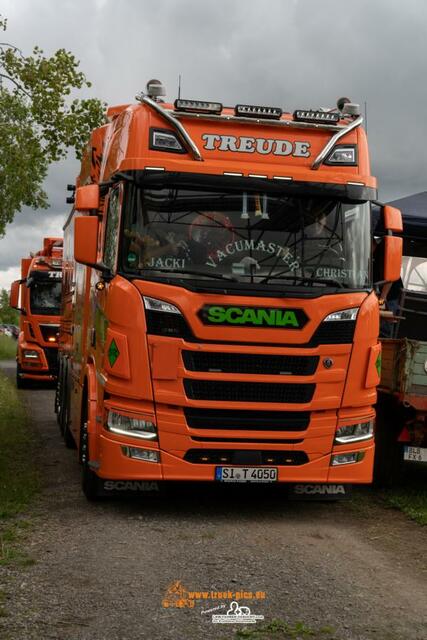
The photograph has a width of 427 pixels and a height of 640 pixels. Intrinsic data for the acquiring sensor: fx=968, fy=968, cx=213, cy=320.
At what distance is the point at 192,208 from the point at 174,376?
146cm

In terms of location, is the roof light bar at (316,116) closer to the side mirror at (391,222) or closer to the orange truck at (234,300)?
the orange truck at (234,300)

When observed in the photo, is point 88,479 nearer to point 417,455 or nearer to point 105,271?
point 105,271

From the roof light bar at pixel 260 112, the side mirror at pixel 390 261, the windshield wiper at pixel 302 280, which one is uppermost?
the roof light bar at pixel 260 112

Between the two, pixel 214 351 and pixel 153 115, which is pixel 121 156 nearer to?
pixel 153 115

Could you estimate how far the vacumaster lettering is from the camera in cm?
852

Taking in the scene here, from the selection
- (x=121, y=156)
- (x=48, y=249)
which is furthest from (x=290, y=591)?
(x=48, y=249)

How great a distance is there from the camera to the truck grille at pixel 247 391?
8133mm

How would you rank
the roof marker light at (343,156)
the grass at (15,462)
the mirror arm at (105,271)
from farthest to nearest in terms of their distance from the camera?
the grass at (15,462) < the roof marker light at (343,156) < the mirror arm at (105,271)

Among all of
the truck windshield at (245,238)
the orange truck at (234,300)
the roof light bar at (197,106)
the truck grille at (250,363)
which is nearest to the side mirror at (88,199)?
the orange truck at (234,300)

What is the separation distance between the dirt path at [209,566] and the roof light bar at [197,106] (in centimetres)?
361

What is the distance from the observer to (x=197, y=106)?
336 inches

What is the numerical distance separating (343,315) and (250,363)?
35.8 inches

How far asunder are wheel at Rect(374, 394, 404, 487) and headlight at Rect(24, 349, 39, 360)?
1368 cm

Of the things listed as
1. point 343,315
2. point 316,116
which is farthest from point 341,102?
point 343,315
